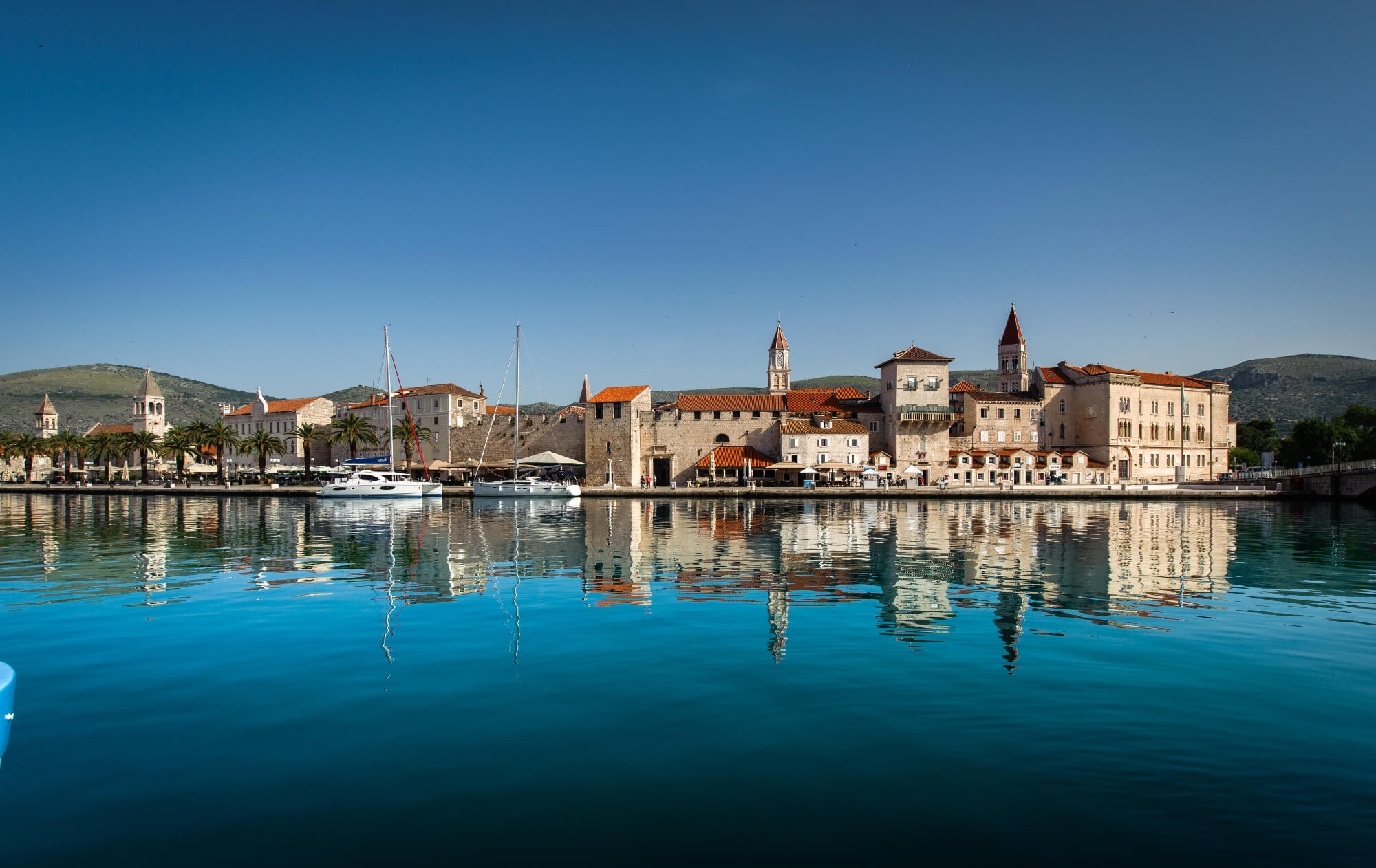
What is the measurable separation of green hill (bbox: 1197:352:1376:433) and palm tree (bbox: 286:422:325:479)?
445ft

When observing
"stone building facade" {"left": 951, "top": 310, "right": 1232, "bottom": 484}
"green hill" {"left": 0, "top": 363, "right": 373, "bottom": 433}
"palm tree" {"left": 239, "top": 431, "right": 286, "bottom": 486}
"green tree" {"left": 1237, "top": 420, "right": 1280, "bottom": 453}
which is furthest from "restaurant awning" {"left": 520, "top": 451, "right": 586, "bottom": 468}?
"green hill" {"left": 0, "top": 363, "right": 373, "bottom": 433}

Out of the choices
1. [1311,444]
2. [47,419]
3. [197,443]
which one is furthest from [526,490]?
[47,419]

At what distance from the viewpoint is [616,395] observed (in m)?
58.7

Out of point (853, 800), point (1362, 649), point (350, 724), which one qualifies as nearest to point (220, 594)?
point (350, 724)

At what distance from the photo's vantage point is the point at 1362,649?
9281 millimetres

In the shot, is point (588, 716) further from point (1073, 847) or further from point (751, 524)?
point (751, 524)

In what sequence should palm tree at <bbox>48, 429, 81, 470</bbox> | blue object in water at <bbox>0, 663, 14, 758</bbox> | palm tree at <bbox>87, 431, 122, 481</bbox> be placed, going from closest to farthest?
blue object in water at <bbox>0, 663, 14, 758</bbox> → palm tree at <bbox>87, 431, 122, 481</bbox> → palm tree at <bbox>48, 429, 81, 470</bbox>

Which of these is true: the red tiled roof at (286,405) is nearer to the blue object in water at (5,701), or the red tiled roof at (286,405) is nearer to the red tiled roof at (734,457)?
the red tiled roof at (734,457)

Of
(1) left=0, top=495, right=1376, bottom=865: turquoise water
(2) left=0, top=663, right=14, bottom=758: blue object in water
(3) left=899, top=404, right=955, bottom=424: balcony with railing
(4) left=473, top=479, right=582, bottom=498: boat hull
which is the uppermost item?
(3) left=899, top=404, right=955, bottom=424: balcony with railing

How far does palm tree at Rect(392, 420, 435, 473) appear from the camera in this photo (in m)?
62.9

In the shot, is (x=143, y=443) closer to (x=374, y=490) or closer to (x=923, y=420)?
(x=374, y=490)

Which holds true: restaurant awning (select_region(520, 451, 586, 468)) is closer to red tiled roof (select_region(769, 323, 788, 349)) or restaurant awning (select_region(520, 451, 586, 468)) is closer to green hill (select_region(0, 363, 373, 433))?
red tiled roof (select_region(769, 323, 788, 349))

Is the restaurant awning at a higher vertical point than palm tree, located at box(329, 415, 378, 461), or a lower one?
lower

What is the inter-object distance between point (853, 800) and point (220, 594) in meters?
11.8
